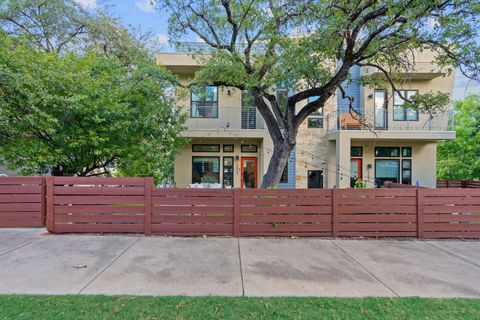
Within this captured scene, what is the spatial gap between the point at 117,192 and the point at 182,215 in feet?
5.42

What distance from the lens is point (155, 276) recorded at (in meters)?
4.09

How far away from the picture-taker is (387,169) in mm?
13734

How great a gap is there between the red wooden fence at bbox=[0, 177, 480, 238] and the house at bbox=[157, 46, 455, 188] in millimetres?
6150

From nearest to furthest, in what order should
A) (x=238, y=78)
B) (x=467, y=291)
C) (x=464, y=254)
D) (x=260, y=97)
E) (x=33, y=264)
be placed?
(x=467, y=291)
(x=33, y=264)
(x=464, y=254)
(x=238, y=78)
(x=260, y=97)

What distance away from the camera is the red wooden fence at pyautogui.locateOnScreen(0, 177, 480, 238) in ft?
20.7

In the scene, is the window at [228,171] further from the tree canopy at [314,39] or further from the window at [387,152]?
the window at [387,152]

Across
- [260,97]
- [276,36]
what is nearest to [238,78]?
[260,97]

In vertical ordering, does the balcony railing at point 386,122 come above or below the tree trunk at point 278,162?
above

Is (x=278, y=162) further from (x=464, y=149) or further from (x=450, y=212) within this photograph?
(x=464, y=149)

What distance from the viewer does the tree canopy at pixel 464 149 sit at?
17.5 meters


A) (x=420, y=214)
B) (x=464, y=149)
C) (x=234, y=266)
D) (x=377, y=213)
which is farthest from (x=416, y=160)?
(x=234, y=266)

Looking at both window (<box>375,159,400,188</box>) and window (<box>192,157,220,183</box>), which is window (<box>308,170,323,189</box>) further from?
window (<box>192,157,220,183</box>)

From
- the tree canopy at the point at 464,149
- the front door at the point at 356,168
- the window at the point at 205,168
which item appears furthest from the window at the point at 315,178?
the tree canopy at the point at 464,149

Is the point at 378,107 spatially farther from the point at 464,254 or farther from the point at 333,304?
the point at 333,304
